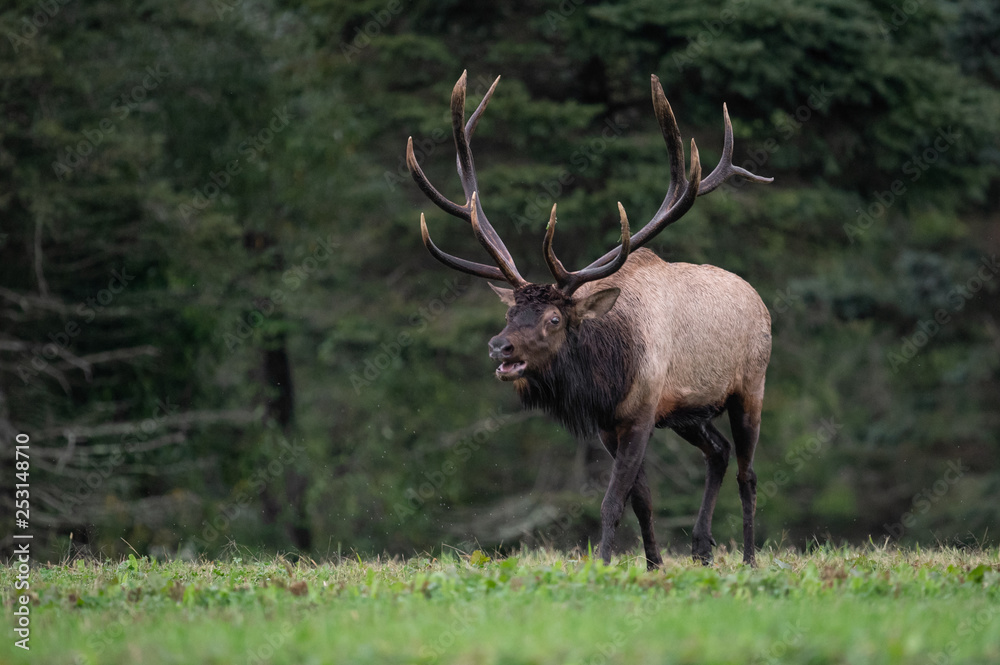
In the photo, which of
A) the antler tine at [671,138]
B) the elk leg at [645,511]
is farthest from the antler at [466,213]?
the elk leg at [645,511]

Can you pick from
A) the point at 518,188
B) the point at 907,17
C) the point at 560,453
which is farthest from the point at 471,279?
the point at 907,17

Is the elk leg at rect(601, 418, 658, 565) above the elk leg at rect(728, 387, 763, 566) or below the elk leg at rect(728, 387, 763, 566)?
above

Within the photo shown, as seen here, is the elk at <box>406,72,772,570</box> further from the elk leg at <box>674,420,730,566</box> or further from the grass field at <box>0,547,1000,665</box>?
the grass field at <box>0,547,1000,665</box>

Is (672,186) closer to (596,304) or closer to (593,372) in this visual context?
(596,304)

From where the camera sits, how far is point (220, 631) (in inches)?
204

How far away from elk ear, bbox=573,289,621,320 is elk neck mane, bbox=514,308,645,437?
102 millimetres

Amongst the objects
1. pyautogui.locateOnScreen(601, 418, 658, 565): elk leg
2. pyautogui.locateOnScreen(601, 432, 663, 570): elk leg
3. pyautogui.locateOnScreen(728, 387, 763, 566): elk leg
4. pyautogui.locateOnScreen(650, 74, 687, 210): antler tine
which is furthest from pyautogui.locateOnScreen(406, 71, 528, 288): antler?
pyautogui.locateOnScreen(728, 387, 763, 566): elk leg

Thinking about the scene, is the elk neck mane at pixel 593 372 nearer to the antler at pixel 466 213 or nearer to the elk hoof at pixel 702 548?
the antler at pixel 466 213

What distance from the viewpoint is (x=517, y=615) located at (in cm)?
546

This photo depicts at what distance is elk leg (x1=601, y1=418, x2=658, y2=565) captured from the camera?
768 cm

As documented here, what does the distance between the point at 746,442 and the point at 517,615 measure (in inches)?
159

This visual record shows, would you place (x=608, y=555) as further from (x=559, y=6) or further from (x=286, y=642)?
(x=559, y=6)

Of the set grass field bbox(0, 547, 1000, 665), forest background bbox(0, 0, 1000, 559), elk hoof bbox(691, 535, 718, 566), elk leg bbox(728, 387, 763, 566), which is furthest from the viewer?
forest background bbox(0, 0, 1000, 559)

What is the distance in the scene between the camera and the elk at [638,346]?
7.88m
